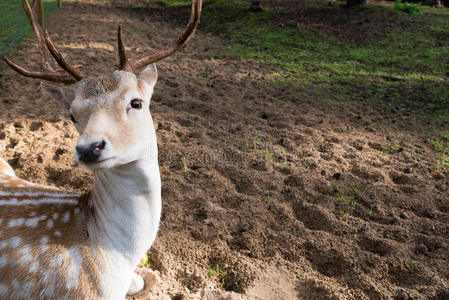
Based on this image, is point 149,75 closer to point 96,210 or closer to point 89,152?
point 89,152

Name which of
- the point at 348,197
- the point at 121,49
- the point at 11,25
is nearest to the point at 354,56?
the point at 348,197

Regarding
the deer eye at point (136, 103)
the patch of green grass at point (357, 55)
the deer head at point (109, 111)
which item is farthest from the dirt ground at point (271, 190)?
the deer eye at point (136, 103)

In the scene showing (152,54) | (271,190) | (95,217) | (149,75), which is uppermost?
(152,54)

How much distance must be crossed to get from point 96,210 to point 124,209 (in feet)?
0.62

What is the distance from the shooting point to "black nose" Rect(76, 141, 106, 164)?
1.65m

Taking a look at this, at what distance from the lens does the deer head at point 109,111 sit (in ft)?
5.60

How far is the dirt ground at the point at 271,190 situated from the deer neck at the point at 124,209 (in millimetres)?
661

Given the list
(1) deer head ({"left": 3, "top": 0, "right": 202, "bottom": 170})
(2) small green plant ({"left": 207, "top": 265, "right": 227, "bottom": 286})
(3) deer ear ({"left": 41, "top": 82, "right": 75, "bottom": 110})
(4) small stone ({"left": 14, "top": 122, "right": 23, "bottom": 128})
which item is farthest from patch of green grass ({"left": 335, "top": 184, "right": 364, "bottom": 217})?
(4) small stone ({"left": 14, "top": 122, "right": 23, "bottom": 128})

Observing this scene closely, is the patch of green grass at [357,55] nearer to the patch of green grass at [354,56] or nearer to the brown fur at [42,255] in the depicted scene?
the patch of green grass at [354,56]

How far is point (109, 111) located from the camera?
1864mm

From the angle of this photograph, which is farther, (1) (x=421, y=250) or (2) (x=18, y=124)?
(2) (x=18, y=124)

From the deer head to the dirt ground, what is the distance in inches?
50.2

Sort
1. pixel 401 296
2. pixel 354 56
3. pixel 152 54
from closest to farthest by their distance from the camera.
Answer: pixel 152 54, pixel 401 296, pixel 354 56

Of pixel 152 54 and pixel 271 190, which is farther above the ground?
pixel 152 54
